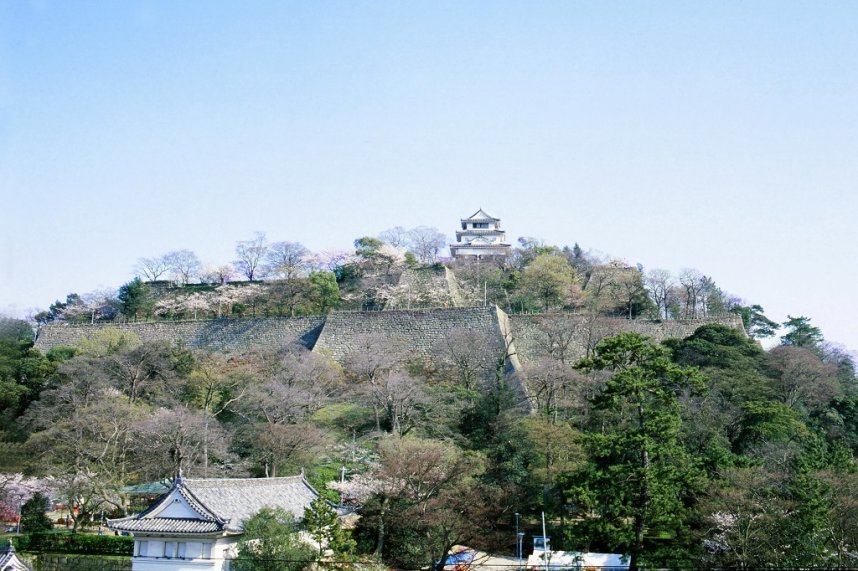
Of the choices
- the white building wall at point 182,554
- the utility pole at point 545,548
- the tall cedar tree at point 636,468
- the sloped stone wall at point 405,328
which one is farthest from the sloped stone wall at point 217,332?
the tall cedar tree at point 636,468

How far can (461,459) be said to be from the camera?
2353 centimetres

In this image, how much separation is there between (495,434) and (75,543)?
38.6ft

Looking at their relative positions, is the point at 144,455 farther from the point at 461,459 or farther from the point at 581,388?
the point at 581,388

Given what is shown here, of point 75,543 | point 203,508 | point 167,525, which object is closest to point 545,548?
point 203,508

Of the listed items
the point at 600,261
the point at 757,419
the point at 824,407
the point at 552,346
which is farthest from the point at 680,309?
the point at 757,419

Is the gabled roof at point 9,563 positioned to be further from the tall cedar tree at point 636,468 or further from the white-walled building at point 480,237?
the white-walled building at point 480,237

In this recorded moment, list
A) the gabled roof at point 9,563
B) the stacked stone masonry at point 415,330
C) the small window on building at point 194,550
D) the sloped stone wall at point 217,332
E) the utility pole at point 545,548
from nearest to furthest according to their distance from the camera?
the gabled roof at point 9,563 → the small window on building at point 194,550 → the utility pole at point 545,548 → the stacked stone masonry at point 415,330 → the sloped stone wall at point 217,332

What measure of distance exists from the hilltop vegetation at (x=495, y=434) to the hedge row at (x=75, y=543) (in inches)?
68.0

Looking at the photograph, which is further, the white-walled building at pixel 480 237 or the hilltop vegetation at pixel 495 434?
the white-walled building at pixel 480 237

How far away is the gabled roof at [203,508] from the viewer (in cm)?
1908


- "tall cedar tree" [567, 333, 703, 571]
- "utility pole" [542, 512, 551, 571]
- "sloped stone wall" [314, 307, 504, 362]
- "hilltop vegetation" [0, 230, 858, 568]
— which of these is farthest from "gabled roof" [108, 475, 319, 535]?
"sloped stone wall" [314, 307, 504, 362]

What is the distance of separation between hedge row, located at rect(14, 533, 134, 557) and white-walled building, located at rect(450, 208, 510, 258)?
42.0 m

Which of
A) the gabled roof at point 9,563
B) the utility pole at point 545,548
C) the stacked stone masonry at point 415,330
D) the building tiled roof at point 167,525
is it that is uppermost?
the stacked stone masonry at point 415,330

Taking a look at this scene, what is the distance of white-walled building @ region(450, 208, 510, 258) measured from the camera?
2530 inches
